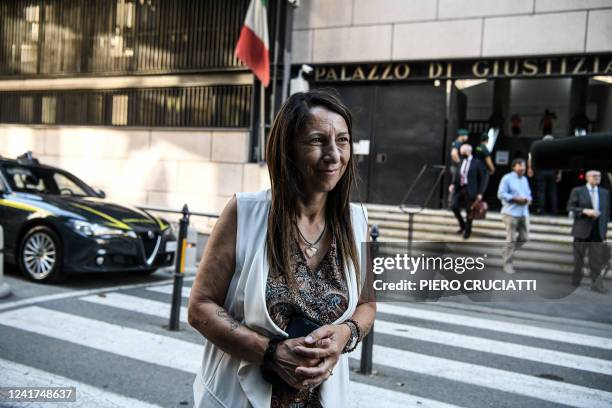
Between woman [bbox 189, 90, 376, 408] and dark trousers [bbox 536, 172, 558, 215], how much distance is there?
12.8 m

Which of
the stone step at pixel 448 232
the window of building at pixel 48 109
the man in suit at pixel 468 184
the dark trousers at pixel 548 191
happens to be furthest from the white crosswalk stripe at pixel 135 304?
the window of building at pixel 48 109

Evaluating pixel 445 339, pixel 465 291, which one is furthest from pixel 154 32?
pixel 465 291

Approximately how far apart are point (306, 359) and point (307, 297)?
23cm

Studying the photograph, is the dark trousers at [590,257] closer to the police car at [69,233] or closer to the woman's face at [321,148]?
the woman's face at [321,148]

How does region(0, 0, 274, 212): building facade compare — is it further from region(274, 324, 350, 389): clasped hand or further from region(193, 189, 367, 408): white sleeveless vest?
region(274, 324, 350, 389): clasped hand

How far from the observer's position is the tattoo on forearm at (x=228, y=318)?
1939mm

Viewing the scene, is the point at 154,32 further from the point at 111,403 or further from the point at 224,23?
the point at 111,403

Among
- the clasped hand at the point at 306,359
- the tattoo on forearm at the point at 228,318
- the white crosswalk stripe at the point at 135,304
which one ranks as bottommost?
the white crosswalk stripe at the point at 135,304

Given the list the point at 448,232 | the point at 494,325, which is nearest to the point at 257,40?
the point at 448,232

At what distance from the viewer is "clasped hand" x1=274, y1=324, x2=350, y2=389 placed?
6.09ft

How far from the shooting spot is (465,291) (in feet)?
9.54

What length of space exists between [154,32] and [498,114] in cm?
1014

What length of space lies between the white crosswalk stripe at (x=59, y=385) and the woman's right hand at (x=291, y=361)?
2.85 meters

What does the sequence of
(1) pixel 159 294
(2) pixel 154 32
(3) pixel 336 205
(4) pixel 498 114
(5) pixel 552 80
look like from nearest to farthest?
1. (3) pixel 336 205
2. (1) pixel 159 294
3. (5) pixel 552 80
4. (4) pixel 498 114
5. (2) pixel 154 32
